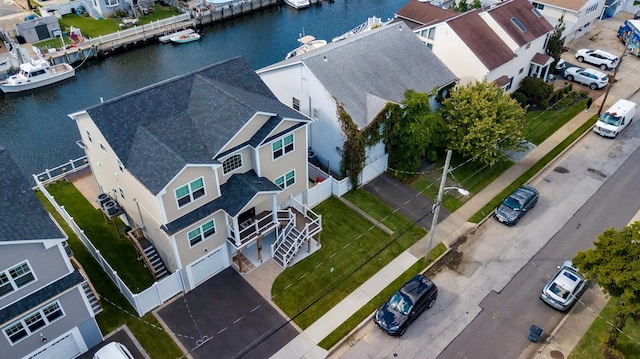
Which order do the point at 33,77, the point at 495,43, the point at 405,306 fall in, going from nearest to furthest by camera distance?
the point at 405,306 < the point at 495,43 < the point at 33,77

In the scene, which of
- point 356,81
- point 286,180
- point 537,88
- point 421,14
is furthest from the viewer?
point 421,14

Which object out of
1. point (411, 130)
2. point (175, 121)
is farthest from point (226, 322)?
point (411, 130)

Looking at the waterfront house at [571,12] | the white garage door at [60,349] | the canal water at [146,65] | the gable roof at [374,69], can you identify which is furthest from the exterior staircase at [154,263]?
the waterfront house at [571,12]

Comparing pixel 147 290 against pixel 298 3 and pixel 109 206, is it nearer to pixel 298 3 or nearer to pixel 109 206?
pixel 109 206

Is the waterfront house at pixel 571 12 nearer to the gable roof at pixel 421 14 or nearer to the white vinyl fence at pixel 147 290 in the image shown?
the gable roof at pixel 421 14

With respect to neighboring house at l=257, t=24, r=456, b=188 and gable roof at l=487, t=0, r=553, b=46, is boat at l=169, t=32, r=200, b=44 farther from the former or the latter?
gable roof at l=487, t=0, r=553, b=46

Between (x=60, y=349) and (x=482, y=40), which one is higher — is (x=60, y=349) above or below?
below
